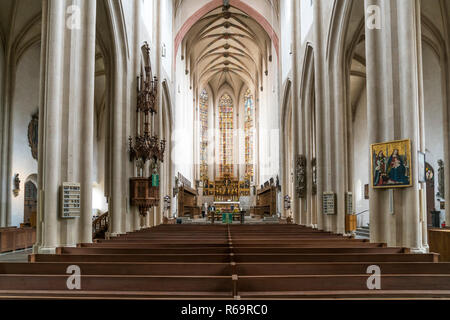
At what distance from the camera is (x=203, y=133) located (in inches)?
1649

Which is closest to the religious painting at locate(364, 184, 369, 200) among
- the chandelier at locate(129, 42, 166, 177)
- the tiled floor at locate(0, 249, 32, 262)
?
the chandelier at locate(129, 42, 166, 177)

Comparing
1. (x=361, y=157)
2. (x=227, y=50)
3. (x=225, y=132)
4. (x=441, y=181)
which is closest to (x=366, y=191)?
(x=361, y=157)

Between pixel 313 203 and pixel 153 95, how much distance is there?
6865 millimetres

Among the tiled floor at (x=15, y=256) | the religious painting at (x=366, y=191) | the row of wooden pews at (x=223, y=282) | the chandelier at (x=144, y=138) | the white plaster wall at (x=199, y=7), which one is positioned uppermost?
the white plaster wall at (x=199, y=7)

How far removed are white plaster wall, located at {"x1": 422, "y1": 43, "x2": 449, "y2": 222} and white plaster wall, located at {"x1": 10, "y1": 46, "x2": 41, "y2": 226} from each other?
15516 millimetres

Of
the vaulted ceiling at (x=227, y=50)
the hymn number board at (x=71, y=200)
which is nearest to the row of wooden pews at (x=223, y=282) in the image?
the hymn number board at (x=71, y=200)

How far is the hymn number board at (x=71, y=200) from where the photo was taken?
775cm

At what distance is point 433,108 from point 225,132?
1091 inches

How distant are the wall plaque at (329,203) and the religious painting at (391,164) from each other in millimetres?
3660

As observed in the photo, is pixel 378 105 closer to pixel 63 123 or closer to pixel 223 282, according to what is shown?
pixel 223 282

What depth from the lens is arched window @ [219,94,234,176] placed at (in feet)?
141

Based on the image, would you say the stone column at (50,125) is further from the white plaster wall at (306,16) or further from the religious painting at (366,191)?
the religious painting at (366,191)
